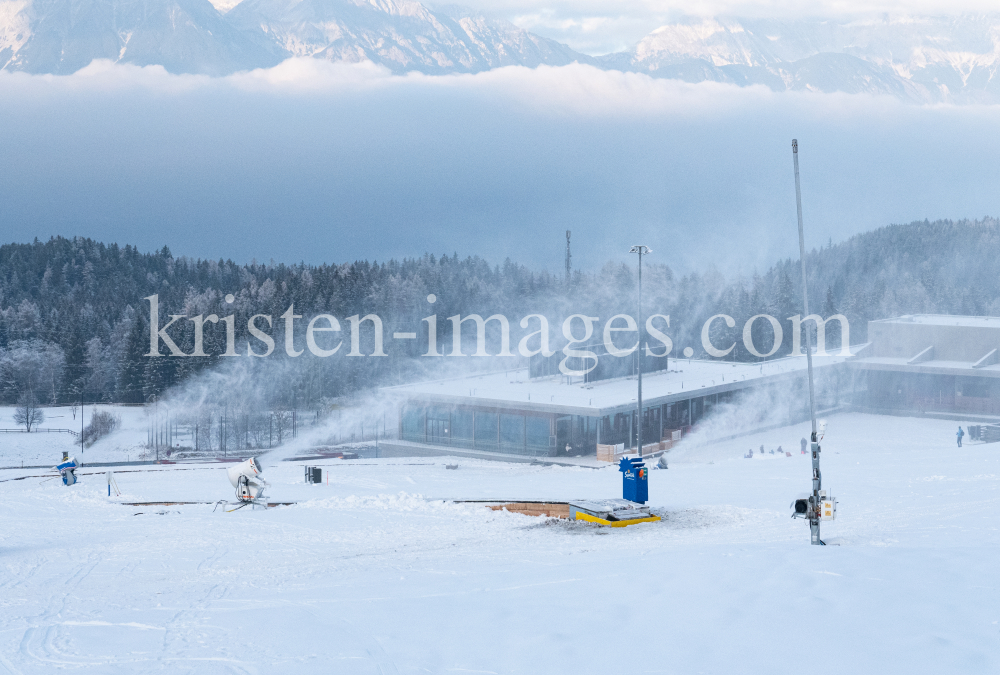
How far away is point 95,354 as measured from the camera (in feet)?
252

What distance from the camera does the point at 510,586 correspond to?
10398 millimetres

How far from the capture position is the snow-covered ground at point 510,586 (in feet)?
26.3

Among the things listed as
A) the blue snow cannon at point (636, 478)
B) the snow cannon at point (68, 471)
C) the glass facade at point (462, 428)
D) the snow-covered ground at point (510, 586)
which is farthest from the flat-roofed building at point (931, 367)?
the snow cannon at point (68, 471)

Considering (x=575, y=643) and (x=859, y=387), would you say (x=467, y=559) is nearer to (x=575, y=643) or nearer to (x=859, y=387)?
(x=575, y=643)

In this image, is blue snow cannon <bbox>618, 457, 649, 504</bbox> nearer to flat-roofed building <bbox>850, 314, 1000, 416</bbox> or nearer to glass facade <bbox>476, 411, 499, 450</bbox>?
glass facade <bbox>476, 411, 499, 450</bbox>

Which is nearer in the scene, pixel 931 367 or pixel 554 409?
pixel 554 409

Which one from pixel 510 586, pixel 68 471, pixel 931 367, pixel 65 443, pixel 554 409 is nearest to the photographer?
pixel 510 586

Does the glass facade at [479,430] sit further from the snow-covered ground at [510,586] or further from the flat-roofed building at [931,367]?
the flat-roofed building at [931,367]

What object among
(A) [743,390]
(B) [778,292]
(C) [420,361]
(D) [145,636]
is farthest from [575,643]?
(B) [778,292]

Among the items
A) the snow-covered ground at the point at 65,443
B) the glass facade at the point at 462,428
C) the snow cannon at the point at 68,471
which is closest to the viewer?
the snow cannon at the point at 68,471

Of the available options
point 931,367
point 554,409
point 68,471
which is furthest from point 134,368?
point 931,367

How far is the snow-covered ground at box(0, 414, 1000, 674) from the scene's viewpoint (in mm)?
8008

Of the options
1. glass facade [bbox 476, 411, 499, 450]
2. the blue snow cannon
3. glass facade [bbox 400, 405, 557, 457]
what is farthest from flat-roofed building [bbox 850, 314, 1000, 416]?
the blue snow cannon

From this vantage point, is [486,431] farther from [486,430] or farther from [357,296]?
[357,296]
